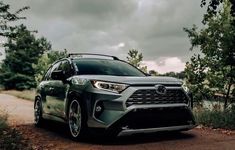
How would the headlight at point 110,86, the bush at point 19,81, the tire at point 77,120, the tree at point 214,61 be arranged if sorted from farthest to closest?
the bush at point 19,81 → the tree at point 214,61 → the tire at point 77,120 → the headlight at point 110,86

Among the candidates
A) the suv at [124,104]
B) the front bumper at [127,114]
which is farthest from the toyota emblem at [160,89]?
the front bumper at [127,114]

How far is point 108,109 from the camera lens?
24.9ft

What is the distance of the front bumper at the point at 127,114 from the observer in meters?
7.47

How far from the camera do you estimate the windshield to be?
9.02 metres

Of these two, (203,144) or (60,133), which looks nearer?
(203,144)

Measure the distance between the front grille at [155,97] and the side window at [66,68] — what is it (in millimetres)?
2152

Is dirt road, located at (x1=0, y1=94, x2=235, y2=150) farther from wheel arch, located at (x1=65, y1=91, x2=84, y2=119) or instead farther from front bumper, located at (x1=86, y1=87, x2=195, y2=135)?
wheel arch, located at (x1=65, y1=91, x2=84, y2=119)

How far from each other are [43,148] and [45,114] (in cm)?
277

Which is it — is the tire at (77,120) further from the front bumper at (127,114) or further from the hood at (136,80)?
the hood at (136,80)

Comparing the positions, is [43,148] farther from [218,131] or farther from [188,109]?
[218,131]

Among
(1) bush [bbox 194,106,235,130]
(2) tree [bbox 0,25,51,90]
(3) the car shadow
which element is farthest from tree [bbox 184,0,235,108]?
(2) tree [bbox 0,25,51,90]

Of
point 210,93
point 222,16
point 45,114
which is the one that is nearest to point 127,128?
point 45,114

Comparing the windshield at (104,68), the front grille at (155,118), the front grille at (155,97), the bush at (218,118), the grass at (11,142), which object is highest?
the windshield at (104,68)

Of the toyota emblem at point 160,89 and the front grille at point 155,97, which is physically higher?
the toyota emblem at point 160,89
